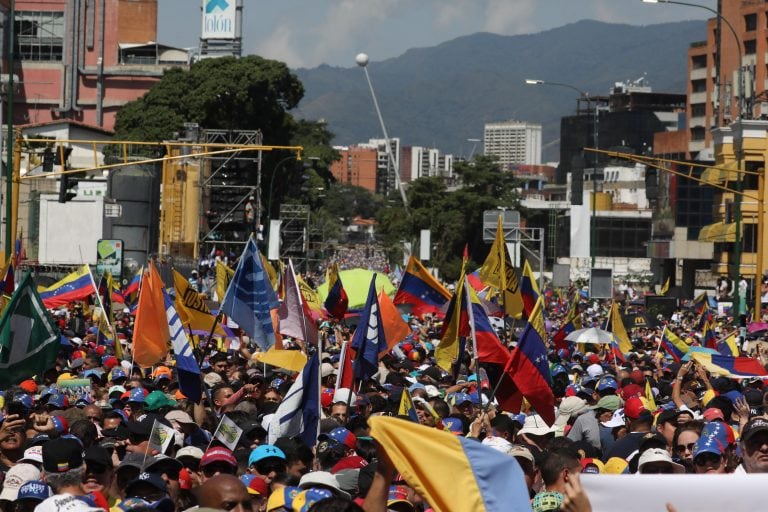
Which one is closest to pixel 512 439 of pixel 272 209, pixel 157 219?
pixel 157 219

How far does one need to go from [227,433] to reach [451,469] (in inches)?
166

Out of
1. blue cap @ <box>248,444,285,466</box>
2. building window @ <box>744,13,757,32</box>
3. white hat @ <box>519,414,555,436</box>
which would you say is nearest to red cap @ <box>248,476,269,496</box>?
blue cap @ <box>248,444,285,466</box>

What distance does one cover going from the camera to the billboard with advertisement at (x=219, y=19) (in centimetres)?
9856

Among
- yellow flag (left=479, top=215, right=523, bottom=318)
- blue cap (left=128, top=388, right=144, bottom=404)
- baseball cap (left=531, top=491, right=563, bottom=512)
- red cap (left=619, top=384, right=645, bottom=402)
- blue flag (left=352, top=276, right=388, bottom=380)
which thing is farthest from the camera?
yellow flag (left=479, top=215, right=523, bottom=318)

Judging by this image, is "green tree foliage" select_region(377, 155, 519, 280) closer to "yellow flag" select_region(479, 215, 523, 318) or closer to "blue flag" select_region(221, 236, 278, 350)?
"yellow flag" select_region(479, 215, 523, 318)

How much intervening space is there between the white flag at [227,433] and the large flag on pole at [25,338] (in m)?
4.12

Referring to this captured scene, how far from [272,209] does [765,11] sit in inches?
1339

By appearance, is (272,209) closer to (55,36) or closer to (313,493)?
(55,36)

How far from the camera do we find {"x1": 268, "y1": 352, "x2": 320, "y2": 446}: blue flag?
11172 millimetres

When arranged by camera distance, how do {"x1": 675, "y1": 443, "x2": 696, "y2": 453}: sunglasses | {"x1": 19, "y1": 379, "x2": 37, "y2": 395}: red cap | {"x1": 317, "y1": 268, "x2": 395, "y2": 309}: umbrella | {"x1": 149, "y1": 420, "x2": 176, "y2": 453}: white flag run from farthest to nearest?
1. {"x1": 317, "y1": 268, "x2": 395, "y2": 309}: umbrella
2. {"x1": 19, "y1": 379, "x2": 37, "y2": 395}: red cap
3. {"x1": 675, "y1": 443, "x2": 696, "y2": 453}: sunglasses
4. {"x1": 149, "y1": 420, "x2": 176, "y2": 453}: white flag

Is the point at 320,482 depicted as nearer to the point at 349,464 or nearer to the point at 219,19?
the point at 349,464

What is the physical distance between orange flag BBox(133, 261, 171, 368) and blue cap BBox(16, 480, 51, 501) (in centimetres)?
896

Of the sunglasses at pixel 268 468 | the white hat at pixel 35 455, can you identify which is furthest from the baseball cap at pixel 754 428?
the white hat at pixel 35 455

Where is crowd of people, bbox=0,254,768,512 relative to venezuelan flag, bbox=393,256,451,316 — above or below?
below
